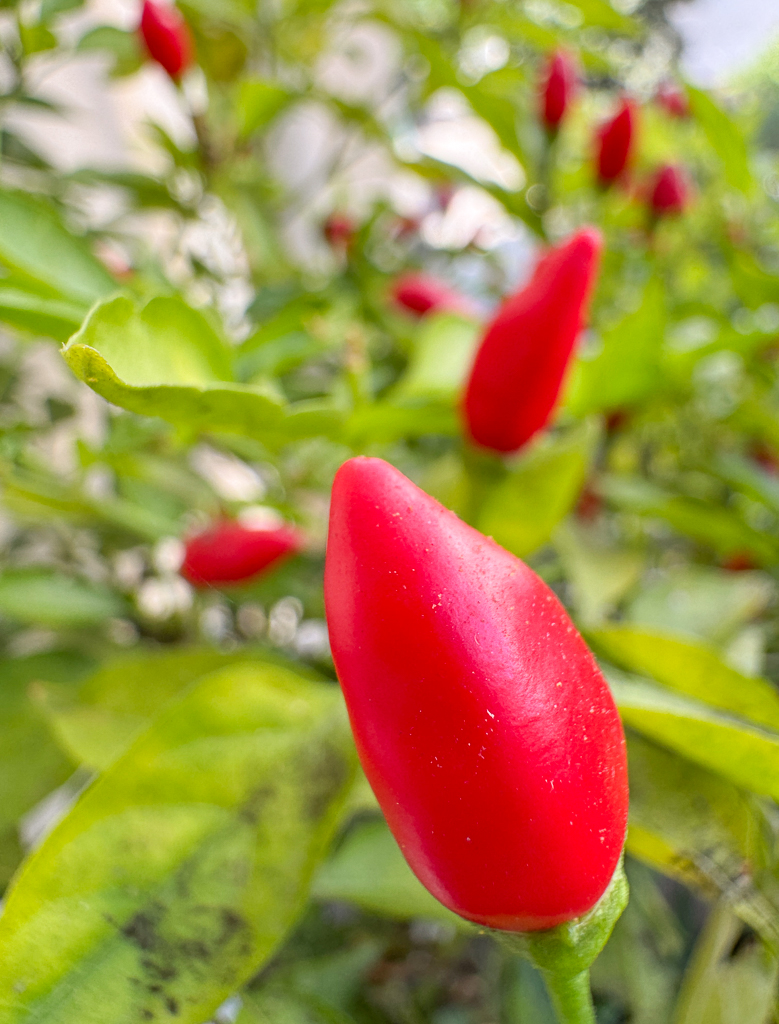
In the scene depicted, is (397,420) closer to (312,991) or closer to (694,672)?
(694,672)

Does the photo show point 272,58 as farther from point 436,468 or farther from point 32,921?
point 32,921

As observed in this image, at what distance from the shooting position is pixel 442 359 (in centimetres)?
31

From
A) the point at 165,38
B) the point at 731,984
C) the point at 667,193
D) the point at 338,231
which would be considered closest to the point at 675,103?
the point at 667,193

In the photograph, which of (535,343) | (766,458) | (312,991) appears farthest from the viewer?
(766,458)

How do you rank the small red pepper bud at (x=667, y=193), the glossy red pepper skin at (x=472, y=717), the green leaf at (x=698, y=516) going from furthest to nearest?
the small red pepper bud at (x=667, y=193) < the green leaf at (x=698, y=516) < the glossy red pepper skin at (x=472, y=717)

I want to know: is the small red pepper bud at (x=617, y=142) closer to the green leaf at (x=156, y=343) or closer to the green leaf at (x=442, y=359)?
the green leaf at (x=442, y=359)

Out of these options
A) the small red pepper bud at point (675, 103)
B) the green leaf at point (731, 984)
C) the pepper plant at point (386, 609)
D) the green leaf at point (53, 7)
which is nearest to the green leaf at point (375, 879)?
the pepper plant at point (386, 609)

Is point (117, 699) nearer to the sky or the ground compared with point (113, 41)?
nearer to the ground

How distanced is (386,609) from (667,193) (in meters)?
0.47

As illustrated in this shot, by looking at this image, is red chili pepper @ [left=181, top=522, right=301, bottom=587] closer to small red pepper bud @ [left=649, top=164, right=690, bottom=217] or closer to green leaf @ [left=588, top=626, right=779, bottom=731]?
green leaf @ [left=588, top=626, right=779, bottom=731]

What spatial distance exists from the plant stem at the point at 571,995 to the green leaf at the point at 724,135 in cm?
42

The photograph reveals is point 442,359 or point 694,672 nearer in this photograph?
point 694,672

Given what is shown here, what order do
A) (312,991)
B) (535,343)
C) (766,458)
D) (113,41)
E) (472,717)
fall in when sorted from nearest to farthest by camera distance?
1. (472,717)
2. (535,343)
3. (312,991)
4. (113,41)
5. (766,458)

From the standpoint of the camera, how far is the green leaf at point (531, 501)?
26cm
